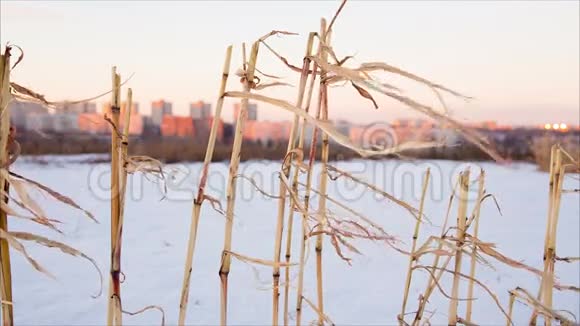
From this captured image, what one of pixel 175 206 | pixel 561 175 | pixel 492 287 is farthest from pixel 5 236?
pixel 175 206

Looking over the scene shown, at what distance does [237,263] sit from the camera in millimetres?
2701

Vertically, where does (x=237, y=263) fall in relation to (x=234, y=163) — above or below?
below

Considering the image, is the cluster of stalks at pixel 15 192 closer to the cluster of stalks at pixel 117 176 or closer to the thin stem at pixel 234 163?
the cluster of stalks at pixel 117 176

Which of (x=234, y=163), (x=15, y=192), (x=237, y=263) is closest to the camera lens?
(x=15, y=192)

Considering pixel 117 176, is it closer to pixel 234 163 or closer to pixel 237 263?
pixel 234 163

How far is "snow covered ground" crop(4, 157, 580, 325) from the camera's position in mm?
2051

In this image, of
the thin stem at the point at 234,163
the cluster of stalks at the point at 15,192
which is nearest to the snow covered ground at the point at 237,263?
the thin stem at the point at 234,163

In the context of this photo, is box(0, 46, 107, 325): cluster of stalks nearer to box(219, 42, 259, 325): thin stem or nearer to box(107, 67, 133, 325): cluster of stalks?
box(107, 67, 133, 325): cluster of stalks

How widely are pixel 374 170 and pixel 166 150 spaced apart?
2.86m

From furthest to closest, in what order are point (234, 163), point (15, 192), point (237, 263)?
point (237, 263) → point (234, 163) → point (15, 192)

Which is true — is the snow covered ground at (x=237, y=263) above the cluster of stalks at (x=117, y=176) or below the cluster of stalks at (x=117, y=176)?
below

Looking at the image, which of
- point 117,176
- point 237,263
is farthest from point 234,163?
point 237,263

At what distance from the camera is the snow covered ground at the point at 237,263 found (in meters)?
2.05

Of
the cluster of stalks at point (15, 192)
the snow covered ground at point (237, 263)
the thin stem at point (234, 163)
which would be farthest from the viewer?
the snow covered ground at point (237, 263)
